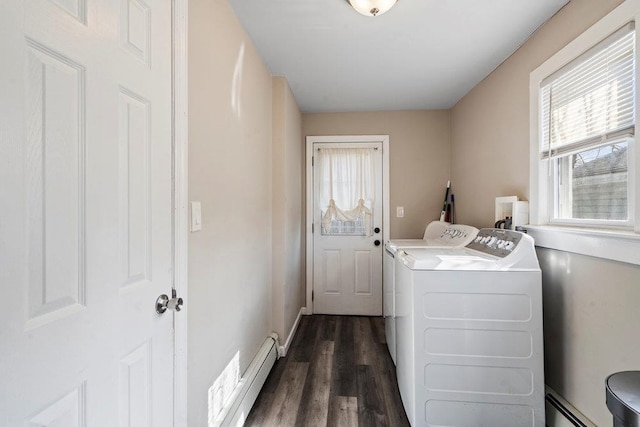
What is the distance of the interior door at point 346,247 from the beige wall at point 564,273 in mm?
1079

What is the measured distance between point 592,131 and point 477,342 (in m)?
1.22

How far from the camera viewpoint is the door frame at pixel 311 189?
10.3ft

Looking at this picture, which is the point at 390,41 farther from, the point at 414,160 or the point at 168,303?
the point at 168,303

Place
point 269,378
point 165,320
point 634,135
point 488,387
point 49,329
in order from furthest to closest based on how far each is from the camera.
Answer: point 269,378
point 488,387
point 634,135
point 165,320
point 49,329

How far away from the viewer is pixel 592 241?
1295 millimetres

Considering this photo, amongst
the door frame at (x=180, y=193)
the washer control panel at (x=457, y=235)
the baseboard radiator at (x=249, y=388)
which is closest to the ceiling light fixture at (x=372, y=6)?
the door frame at (x=180, y=193)

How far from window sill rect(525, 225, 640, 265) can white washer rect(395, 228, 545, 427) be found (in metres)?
0.16

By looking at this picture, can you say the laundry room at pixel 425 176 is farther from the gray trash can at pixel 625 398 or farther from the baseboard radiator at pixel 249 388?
the gray trash can at pixel 625 398

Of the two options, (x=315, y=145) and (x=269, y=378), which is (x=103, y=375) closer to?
(x=269, y=378)

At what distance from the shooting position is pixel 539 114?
1699mm

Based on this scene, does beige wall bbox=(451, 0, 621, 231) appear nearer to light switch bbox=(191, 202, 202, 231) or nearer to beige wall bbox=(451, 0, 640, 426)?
beige wall bbox=(451, 0, 640, 426)

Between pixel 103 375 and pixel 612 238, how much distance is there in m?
1.91

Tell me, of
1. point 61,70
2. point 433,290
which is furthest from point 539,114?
point 61,70

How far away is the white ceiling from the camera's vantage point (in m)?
1.54
